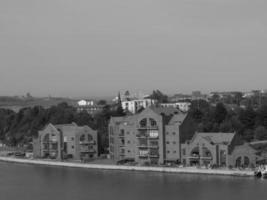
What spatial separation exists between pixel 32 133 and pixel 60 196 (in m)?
20.7

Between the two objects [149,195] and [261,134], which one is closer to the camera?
[149,195]

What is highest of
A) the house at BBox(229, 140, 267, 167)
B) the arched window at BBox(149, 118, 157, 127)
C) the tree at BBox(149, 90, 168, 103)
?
the tree at BBox(149, 90, 168, 103)

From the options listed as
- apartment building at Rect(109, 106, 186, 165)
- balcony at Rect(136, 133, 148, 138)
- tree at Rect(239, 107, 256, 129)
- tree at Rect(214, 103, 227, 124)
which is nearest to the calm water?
apartment building at Rect(109, 106, 186, 165)

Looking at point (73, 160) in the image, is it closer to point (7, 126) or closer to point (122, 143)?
point (122, 143)

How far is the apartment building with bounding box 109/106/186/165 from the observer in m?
28.3

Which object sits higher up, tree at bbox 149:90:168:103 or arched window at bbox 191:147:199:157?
tree at bbox 149:90:168:103

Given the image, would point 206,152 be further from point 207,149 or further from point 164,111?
point 164,111

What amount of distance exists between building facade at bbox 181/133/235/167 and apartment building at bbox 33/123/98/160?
6565 millimetres

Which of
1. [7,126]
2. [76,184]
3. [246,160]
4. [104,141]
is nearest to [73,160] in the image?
[104,141]

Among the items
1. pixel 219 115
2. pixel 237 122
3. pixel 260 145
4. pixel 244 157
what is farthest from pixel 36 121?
pixel 244 157

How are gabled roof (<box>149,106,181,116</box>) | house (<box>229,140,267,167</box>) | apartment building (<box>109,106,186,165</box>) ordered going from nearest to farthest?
house (<box>229,140,267,167</box>)
apartment building (<box>109,106,186,165</box>)
gabled roof (<box>149,106,181,116</box>)

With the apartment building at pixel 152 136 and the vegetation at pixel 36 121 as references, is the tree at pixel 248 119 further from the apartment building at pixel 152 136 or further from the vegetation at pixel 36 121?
Result: the vegetation at pixel 36 121

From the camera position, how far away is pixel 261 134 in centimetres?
3269

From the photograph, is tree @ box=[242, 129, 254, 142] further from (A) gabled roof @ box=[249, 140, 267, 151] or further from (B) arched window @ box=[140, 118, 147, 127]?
(B) arched window @ box=[140, 118, 147, 127]
